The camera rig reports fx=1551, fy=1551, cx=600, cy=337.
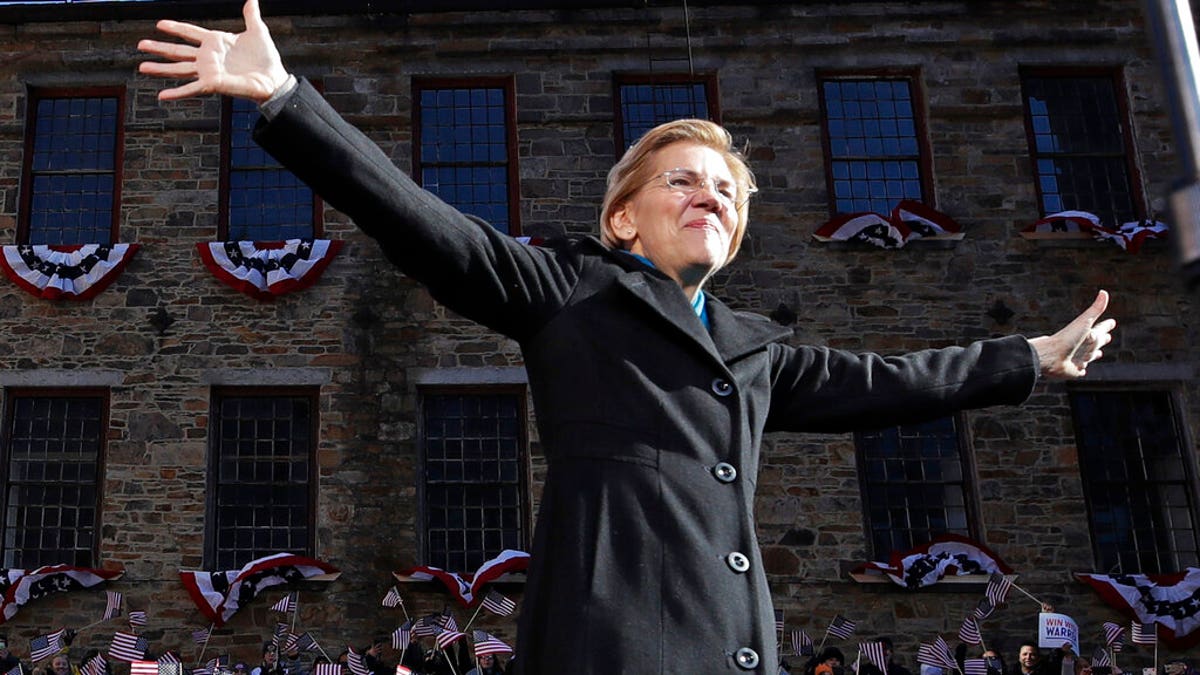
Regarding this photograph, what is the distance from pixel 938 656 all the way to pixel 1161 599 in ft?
9.48

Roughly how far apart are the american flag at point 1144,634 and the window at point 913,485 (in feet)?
6.86

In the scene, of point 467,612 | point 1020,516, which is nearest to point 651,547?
point 467,612

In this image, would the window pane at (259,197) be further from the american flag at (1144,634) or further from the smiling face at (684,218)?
the smiling face at (684,218)

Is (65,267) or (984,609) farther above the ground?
(65,267)

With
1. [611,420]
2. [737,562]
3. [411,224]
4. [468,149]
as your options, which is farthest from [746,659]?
[468,149]

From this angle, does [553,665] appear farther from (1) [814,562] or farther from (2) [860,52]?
(2) [860,52]

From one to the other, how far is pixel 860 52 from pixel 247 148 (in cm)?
723

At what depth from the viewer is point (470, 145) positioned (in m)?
18.0

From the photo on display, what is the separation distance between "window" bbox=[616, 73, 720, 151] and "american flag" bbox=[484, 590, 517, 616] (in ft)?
18.4

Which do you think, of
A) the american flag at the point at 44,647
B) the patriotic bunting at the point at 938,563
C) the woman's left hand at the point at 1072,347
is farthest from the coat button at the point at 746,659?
the patriotic bunting at the point at 938,563

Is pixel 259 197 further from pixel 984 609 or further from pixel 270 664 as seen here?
pixel 984 609

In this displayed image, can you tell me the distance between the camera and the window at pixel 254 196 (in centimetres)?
1750

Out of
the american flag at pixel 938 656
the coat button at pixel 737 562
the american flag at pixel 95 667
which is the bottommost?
the coat button at pixel 737 562

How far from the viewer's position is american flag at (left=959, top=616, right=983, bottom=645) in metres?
15.1
